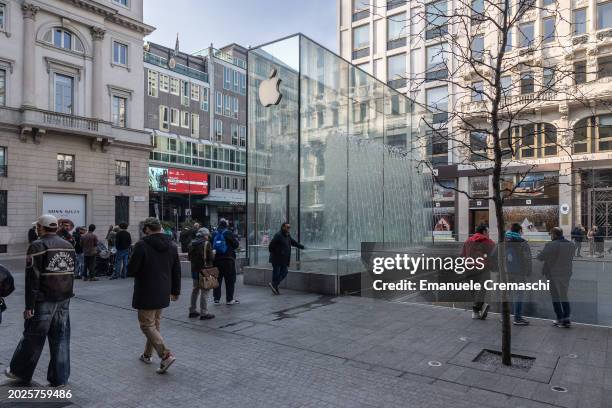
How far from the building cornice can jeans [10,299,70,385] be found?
28462mm

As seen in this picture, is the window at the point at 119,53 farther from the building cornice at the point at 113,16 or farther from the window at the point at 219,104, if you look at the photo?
the window at the point at 219,104

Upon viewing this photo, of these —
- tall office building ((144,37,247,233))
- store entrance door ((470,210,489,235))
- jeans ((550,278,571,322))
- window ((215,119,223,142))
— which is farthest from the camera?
window ((215,119,223,142))

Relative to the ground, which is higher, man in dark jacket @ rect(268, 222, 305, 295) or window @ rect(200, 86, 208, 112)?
window @ rect(200, 86, 208, 112)

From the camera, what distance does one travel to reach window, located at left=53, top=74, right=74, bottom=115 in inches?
1059

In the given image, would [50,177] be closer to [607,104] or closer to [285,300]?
[285,300]

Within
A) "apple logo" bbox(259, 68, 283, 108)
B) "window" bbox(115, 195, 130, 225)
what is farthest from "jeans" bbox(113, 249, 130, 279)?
"window" bbox(115, 195, 130, 225)

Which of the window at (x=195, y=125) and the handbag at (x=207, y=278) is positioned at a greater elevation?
the window at (x=195, y=125)

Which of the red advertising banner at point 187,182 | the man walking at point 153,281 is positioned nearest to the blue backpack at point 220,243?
the man walking at point 153,281

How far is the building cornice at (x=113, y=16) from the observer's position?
90.3 ft

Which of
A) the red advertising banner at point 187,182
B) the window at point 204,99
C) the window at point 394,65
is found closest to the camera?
the window at point 394,65

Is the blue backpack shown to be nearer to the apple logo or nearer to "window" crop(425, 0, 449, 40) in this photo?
the apple logo

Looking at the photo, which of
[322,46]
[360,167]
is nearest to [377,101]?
[360,167]

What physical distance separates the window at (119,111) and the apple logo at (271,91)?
69.7ft

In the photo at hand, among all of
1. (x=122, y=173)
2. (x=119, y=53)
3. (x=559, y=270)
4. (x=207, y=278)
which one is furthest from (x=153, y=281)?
(x=119, y=53)
